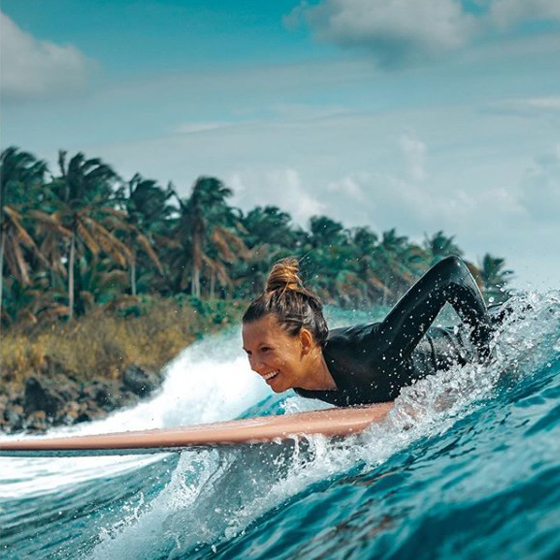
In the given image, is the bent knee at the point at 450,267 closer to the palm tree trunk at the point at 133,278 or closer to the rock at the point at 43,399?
Result: the rock at the point at 43,399

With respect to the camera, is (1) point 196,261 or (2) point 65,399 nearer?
(2) point 65,399

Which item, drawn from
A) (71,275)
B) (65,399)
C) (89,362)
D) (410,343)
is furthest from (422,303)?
(71,275)

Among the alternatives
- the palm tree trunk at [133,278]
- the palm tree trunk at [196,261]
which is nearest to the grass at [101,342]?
the palm tree trunk at [133,278]

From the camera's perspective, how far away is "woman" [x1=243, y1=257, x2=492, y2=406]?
4.51 m

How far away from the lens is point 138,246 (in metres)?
51.5

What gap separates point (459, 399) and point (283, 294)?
0.92 metres

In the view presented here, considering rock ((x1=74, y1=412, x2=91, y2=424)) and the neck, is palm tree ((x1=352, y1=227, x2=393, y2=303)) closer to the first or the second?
rock ((x1=74, y1=412, x2=91, y2=424))

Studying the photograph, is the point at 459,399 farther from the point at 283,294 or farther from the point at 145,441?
the point at 145,441

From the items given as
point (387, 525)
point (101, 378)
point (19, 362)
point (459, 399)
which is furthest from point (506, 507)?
point (19, 362)

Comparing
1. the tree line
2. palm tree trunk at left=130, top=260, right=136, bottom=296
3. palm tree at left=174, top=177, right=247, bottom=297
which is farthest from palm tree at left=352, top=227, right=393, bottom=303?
palm tree trunk at left=130, top=260, right=136, bottom=296

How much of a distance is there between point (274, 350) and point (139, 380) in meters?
26.6

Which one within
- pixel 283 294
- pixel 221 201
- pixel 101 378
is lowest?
pixel 101 378

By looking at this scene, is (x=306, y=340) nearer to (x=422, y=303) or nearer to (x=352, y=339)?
(x=352, y=339)

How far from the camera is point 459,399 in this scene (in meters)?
4.65
